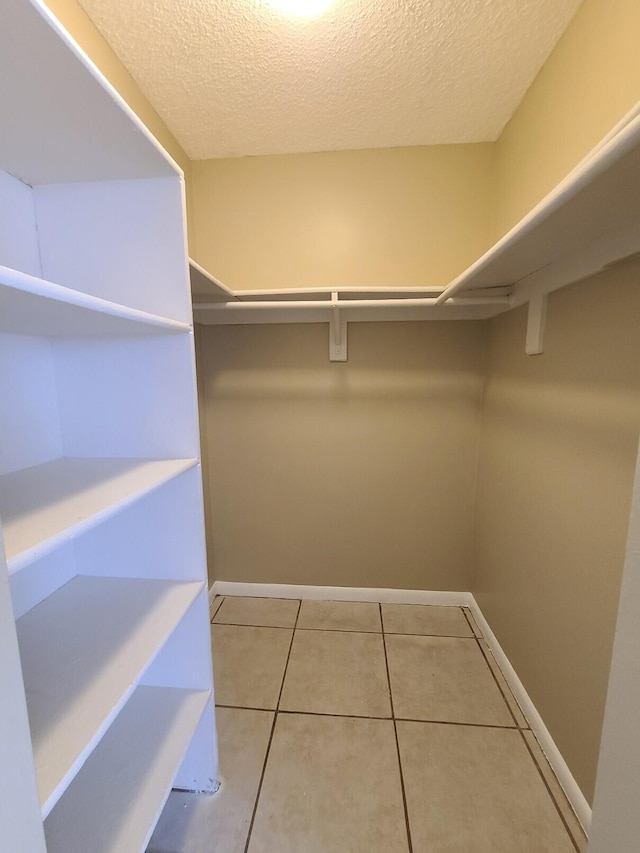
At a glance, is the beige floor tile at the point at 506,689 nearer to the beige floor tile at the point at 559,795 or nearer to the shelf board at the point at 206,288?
the beige floor tile at the point at 559,795

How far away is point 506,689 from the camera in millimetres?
1547

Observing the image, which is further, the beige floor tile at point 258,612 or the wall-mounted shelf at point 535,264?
the beige floor tile at point 258,612

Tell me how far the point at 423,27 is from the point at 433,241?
773 millimetres

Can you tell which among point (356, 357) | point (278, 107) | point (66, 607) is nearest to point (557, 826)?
point (66, 607)

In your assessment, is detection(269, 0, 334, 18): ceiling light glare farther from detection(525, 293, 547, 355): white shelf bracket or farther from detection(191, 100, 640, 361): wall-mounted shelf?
detection(525, 293, 547, 355): white shelf bracket

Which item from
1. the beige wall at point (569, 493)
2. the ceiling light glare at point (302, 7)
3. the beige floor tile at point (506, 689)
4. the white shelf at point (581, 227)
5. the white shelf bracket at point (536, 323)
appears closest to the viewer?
the white shelf at point (581, 227)

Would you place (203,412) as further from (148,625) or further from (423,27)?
(423,27)

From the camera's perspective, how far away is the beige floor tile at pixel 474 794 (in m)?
1.06

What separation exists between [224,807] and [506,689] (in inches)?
44.7

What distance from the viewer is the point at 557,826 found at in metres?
1.09

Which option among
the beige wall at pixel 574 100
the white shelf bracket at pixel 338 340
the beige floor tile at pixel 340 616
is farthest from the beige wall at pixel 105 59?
the beige floor tile at pixel 340 616

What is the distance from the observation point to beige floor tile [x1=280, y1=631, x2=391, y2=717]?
1.48 m

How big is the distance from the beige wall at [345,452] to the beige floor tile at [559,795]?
0.82 metres

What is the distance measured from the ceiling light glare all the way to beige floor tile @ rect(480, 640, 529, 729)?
247cm
